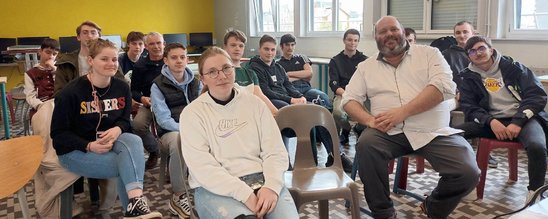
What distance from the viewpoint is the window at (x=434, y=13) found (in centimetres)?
470

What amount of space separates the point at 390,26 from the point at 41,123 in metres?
2.06

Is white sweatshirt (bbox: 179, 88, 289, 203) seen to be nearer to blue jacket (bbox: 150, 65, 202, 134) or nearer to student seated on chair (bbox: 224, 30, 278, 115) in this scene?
blue jacket (bbox: 150, 65, 202, 134)

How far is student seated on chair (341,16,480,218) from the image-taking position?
7.55 feet

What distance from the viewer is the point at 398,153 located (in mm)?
2426

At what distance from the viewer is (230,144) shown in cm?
186

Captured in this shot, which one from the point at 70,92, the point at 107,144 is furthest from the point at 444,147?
the point at 70,92

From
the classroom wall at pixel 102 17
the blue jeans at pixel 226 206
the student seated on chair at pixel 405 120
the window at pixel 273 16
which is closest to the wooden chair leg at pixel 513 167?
the student seated on chair at pixel 405 120

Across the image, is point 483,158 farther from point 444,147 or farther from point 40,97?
point 40,97

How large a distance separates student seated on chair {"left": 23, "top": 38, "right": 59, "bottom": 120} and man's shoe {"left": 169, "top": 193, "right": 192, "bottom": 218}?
172 cm

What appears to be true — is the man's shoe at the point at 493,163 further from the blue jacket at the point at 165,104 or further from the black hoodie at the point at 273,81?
the blue jacket at the point at 165,104

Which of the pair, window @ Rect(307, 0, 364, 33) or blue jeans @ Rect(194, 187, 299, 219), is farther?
window @ Rect(307, 0, 364, 33)

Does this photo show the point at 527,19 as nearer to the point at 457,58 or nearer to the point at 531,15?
the point at 531,15

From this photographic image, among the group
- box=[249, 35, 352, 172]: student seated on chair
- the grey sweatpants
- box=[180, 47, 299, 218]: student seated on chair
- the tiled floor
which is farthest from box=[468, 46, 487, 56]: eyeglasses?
box=[180, 47, 299, 218]: student seated on chair

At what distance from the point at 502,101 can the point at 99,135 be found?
253 centimetres
